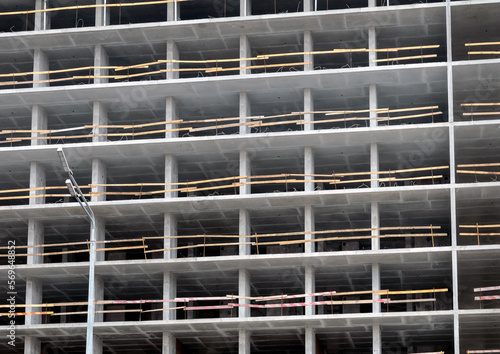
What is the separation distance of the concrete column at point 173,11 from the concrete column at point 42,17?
5.55 metres

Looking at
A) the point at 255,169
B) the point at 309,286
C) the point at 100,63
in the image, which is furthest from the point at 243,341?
the point at 100,63

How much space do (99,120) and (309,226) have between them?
33.7 ft

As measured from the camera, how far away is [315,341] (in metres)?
47.6

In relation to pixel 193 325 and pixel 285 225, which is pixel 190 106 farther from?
pixel 193 325

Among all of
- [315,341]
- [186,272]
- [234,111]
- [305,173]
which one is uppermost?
[234,111]

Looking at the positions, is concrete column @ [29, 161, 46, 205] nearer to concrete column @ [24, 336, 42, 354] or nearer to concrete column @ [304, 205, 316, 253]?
concrete column @ [24, 336, 42, 354]

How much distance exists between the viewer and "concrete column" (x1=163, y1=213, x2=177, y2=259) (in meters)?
47.8

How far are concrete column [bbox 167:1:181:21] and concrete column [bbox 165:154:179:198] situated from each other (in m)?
6.29

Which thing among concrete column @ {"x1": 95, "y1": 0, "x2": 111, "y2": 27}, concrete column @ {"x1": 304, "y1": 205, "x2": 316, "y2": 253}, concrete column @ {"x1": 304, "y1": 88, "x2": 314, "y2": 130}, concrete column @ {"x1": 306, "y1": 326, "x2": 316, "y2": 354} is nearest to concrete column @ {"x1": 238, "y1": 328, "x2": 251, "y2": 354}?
concrete column @ {"x1": 306, "y1": 326, "x2": 316, "y2": 354}

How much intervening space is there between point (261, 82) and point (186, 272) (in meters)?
8.54

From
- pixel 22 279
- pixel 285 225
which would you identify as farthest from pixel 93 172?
pixel 285 225

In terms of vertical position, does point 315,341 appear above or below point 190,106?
below

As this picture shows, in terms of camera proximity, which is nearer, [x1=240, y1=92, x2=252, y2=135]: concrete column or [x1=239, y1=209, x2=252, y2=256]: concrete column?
[x1=239, y1=209, x2=252, y2=256]: concrete column

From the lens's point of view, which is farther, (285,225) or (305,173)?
(285,225)
